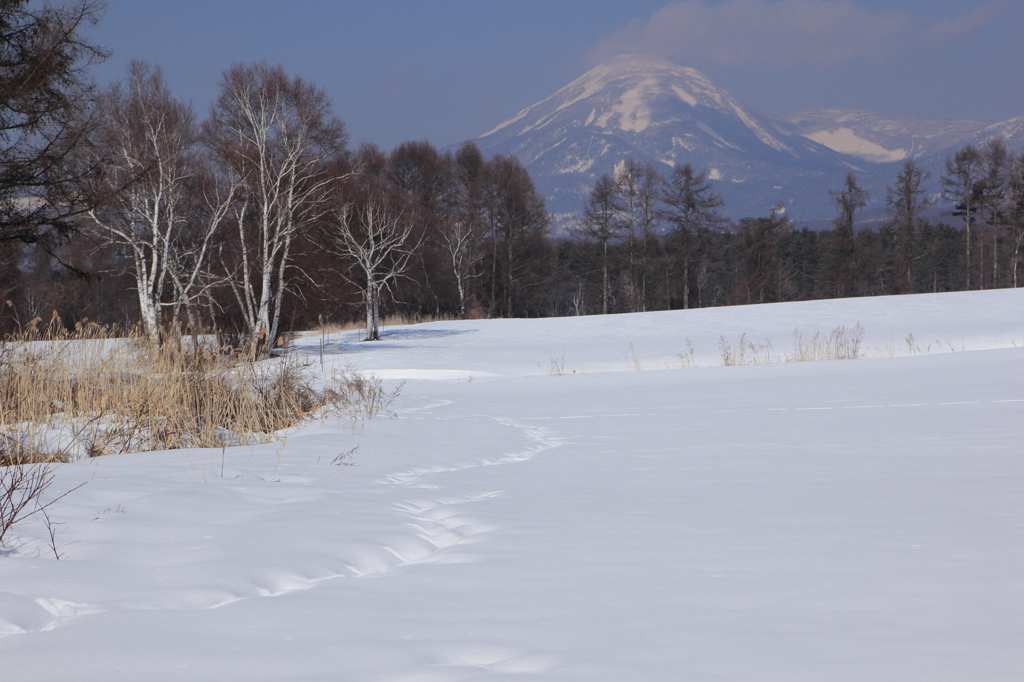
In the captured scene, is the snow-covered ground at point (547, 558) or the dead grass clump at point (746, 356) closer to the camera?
the snow-covered ground at point (547, 558)

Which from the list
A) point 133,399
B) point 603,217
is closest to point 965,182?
point 603,217

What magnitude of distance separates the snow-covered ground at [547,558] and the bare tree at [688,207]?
36940 mm

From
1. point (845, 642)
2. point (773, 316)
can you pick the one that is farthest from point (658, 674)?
point (773, 316)

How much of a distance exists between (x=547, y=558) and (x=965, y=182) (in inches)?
1854

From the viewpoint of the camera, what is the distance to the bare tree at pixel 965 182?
135 ft

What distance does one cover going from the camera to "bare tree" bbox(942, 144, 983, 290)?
41094mm

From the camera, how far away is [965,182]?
41375mm

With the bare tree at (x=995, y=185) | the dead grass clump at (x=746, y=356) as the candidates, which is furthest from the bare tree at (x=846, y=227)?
the dead grass clump at (x=746, y=356)

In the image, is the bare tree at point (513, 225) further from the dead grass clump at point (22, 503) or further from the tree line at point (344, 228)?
the dead grass clump at point (22, 503)

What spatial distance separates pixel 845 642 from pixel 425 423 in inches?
241

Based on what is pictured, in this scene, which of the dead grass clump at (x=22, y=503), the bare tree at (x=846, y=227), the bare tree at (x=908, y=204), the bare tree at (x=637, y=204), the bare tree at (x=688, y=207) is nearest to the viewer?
the dead grass clump at (x=22, y=503)

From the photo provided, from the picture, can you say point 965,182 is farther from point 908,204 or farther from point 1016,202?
point 908,204

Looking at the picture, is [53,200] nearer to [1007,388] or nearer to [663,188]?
[1007,388]

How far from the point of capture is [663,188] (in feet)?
144
